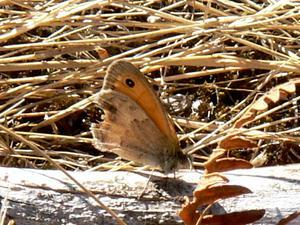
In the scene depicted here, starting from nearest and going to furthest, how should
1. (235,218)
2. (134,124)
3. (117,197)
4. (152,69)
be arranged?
(235,218) < (117,197) < (134,124) < (152,69)

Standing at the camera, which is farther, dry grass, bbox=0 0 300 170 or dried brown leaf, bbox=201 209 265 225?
dry grass, bbox=0 0 300 170

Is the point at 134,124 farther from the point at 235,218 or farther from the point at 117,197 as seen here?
the point at 235,218

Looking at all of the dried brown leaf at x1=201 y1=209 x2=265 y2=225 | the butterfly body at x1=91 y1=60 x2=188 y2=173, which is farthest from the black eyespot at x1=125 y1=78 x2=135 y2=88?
the dried brown leaf at x1=201 y1=209 x2=265 y2=225

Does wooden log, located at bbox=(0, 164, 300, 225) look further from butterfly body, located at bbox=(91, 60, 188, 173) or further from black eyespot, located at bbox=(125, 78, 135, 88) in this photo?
black eyespot, located at bbox=(125, 78, 135, 88)

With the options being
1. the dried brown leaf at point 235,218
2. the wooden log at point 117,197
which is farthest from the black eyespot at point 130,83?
the dried brown leaf at point 235,218

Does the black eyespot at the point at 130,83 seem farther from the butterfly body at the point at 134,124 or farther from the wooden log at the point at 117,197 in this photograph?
the wooden log at the point at 117,197

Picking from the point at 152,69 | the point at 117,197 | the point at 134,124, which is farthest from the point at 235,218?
the point at 152,69
